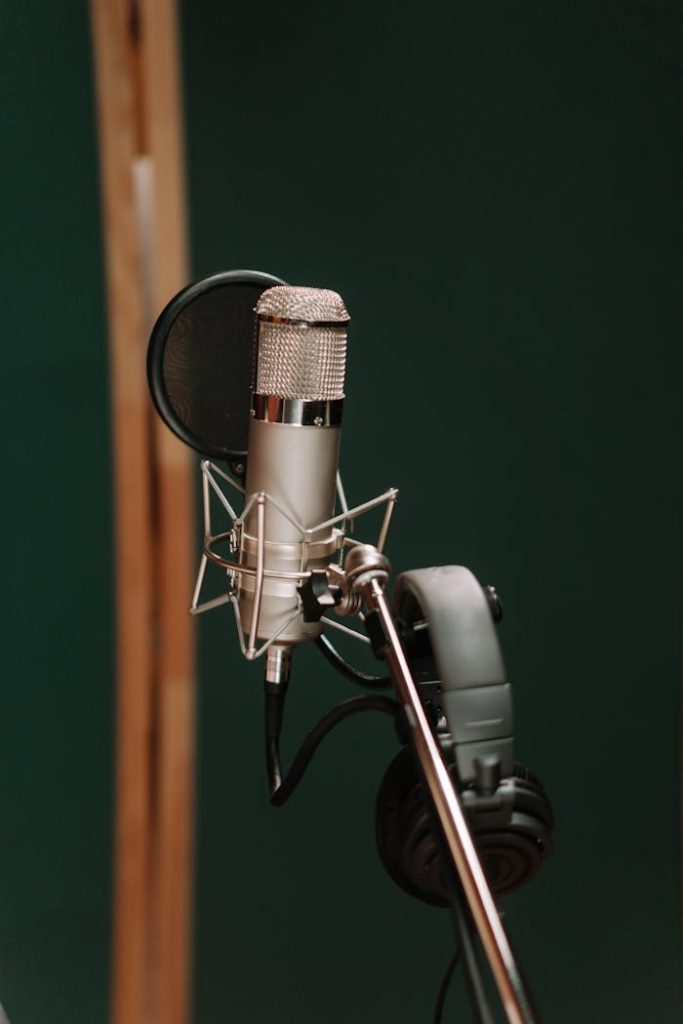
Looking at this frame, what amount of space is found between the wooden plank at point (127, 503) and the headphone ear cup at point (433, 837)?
0.52 metres

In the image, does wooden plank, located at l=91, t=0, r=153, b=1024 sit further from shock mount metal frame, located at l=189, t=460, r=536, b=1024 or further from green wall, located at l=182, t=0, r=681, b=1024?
shock mount metal frame, located at l=189, t=460, r=536, b=1024

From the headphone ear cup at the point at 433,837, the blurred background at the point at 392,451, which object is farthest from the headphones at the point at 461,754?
the blurred background at the point at 392,451

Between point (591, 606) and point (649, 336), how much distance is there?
329 millimetres

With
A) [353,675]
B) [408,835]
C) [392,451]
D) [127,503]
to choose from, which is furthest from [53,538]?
[408,835]

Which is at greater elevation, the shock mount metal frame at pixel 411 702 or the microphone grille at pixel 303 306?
the microphone grille at pixel 303 306

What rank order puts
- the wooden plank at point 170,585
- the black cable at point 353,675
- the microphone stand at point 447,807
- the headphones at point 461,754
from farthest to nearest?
the wooden plank at point 170,585 → the black cable at point 353,675 → the headphones at point 461,754 → the microphone stand at point 447,807

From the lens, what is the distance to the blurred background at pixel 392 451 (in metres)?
1.05

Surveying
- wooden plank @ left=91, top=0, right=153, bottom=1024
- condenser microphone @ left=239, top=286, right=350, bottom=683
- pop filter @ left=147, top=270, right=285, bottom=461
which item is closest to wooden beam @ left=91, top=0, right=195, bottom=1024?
wooden plank @ left=91, top=0, right=153, bottom=1024

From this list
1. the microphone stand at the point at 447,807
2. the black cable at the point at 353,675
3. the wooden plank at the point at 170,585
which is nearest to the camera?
the microphone stand at the point at 447,807

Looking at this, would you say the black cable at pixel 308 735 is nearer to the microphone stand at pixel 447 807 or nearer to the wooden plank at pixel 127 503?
the microphone stand at pixel 447 807

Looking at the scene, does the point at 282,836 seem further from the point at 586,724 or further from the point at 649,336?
the point at 649,336

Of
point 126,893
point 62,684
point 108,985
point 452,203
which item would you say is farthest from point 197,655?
point 452,203

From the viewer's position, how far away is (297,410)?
0.68m

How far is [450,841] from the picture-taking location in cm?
54
